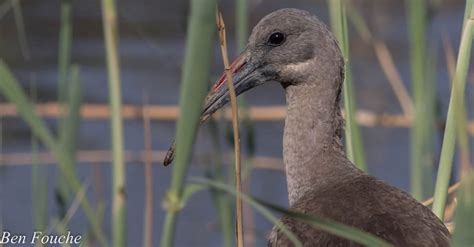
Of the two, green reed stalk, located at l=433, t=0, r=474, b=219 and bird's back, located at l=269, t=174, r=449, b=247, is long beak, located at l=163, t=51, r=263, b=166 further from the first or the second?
green reed stalk, located at l=433, t=0, r=474, b=219

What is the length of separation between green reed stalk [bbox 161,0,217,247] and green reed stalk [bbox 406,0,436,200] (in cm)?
161

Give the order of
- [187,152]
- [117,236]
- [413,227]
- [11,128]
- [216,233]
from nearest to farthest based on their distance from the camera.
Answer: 1. [187,152]
2. [117,236]
3. [413,227]
4. [216,233]
5. [11,128]

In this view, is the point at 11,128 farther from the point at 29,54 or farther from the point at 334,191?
the point at 334,191

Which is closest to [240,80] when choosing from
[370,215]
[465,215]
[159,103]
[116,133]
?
[370,215]

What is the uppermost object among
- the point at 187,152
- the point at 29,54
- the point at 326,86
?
the point at 29,54

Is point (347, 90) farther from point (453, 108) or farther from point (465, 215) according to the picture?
point (465, 215)

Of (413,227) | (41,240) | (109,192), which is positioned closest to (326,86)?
(413,227)

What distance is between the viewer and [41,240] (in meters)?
3.34

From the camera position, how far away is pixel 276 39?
4.11 meters

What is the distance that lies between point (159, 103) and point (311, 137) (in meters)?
4.03

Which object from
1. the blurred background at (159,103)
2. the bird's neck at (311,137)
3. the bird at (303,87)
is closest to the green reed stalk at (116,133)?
the bird at (303,87)

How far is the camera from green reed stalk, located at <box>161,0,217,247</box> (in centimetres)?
230

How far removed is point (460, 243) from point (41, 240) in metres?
1.54

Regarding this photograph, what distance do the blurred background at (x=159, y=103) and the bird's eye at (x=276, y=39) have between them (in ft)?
4.27
